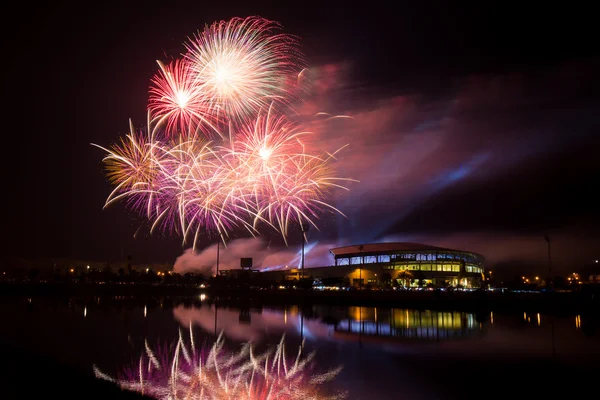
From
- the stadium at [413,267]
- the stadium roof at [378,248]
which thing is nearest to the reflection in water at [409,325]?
the stadium at [413,267]

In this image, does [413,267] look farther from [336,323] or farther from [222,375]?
[222,375]

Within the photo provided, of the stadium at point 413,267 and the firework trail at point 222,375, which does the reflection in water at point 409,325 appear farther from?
the stadium at point 413,267

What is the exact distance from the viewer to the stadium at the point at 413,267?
11044 centimetres

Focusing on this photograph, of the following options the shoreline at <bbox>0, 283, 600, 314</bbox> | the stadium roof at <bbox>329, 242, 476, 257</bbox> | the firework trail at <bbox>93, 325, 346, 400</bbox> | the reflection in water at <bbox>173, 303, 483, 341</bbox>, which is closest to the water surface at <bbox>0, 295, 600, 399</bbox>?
the reflection in water at <bbox>173, 303, 483, 341</bbox>

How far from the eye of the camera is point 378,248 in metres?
123

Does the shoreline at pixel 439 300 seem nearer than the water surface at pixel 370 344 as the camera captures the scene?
No

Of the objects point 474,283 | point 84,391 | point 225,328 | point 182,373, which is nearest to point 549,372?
point 182,373

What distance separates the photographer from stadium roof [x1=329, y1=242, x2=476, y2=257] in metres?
117

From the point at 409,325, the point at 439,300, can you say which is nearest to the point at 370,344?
the point at 409,325

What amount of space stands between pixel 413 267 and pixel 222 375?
97963 millimetres

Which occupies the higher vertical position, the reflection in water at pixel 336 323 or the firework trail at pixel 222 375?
the reflection in water at pixel 336 323

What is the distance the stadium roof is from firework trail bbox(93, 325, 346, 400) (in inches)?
3693

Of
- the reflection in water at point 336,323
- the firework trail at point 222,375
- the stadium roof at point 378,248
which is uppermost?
the stadium roof at point 378,248

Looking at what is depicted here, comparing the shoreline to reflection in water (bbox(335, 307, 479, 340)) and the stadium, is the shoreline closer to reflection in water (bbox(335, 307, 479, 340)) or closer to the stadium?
reflection in water (bbox(335, 307, 479, 340))
